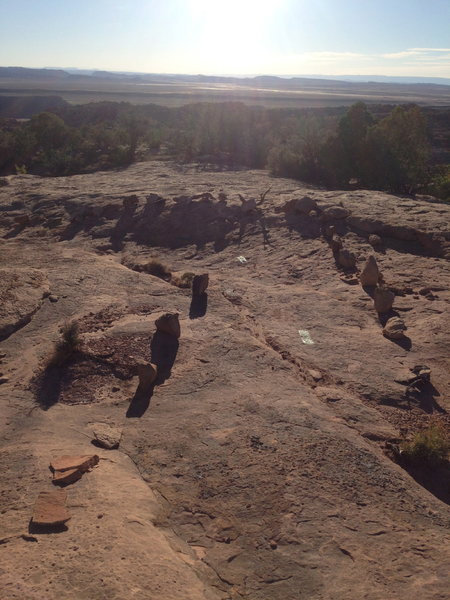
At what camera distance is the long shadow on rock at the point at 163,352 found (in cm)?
715

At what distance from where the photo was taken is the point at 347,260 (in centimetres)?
1047

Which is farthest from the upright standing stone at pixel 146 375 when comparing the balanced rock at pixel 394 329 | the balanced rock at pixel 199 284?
the balanced rock at pixel 394 329

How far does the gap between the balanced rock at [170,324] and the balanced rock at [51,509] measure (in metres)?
3.66

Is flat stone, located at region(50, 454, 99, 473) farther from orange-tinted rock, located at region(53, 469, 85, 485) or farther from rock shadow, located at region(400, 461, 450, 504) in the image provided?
rock shadow, located at region(400, 461, 450, 504)

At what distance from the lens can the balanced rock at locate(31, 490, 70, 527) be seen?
4125mm

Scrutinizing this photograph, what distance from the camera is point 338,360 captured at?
7.54 metres

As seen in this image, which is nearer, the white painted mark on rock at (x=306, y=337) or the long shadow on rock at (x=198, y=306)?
the white painted mark on rock at (x=306, y=337)

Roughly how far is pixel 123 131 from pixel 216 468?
2483 cm

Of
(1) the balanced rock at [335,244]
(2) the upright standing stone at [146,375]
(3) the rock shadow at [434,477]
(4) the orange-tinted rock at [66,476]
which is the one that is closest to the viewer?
(4) the orange-tinted rock at [66,476]

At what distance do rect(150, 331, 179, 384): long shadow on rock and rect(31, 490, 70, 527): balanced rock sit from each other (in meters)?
2.60

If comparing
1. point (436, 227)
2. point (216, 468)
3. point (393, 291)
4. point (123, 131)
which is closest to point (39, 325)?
point (216, 468)

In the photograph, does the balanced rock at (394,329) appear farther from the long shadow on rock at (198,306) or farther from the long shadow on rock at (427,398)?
the long shadow on rock at (198,306)

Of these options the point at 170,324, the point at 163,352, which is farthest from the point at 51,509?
the point at 170,324

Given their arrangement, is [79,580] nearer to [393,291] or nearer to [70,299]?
[70,299]
